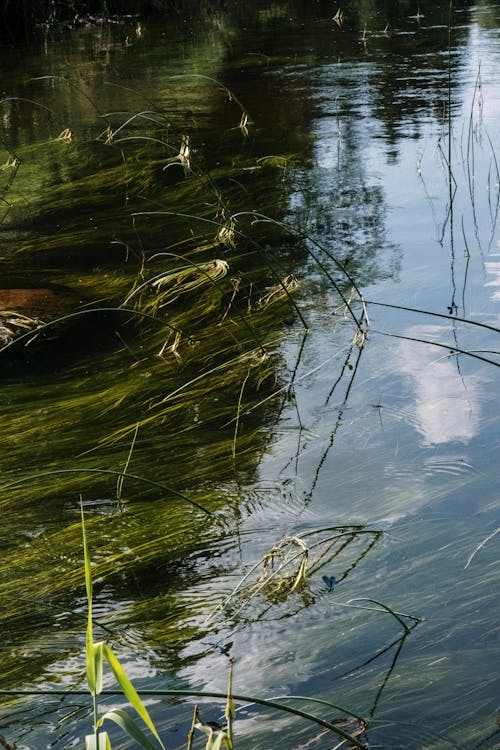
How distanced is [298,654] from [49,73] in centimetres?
784

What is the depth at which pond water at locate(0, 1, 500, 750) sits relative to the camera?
5.71 feet

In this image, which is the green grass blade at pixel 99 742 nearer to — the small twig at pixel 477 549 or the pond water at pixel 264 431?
the pond water at pixel 264 431

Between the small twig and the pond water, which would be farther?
the small twig

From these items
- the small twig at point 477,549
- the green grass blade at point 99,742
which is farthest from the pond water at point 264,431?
the green grass blade at point 99,742

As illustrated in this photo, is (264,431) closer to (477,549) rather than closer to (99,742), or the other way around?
(477,549)

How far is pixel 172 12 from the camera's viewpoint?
12.8 m

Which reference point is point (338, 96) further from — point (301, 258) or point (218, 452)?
point (218, 452)

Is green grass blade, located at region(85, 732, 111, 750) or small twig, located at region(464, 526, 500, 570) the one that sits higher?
green grass blade, located at region(85, 732, 111, 750)

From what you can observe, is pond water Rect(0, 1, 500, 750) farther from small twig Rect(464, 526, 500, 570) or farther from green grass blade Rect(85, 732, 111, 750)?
green grass blade Rect(85, 732, 111, 750)

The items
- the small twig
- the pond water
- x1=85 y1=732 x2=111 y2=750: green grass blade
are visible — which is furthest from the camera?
the small twig

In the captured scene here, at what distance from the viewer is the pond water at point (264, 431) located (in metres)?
1.74

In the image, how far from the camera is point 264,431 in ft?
8.84

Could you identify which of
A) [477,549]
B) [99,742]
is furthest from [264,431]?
[99,742]

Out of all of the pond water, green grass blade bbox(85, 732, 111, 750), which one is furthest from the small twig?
green grass blade bbox(85, 732, 111, 750)
